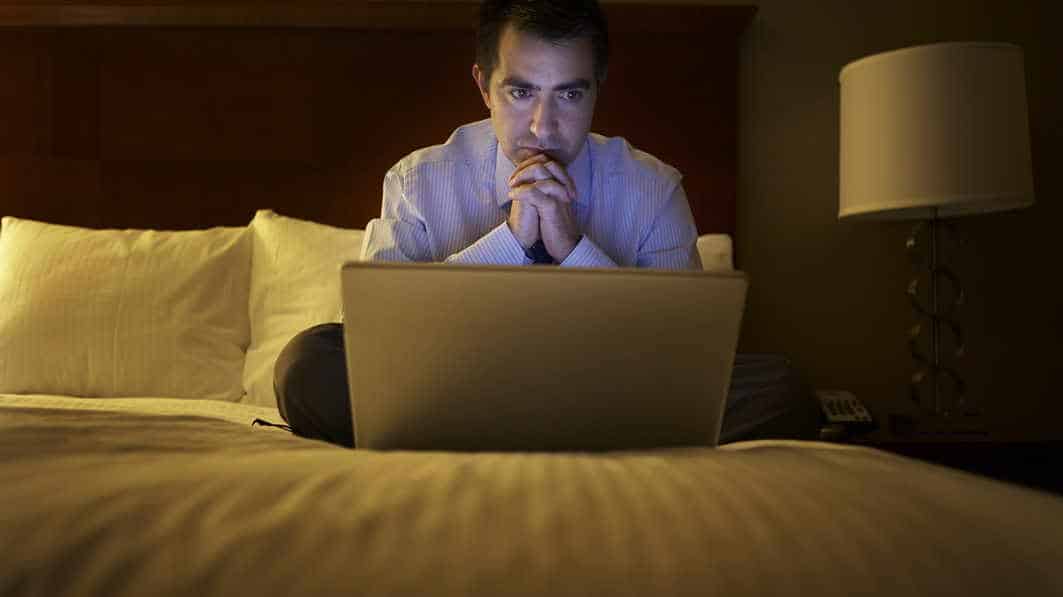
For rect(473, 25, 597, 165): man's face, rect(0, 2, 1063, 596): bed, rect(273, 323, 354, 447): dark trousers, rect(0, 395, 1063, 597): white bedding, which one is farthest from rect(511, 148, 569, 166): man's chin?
rect(0, 395, 1063, 597): white bedding

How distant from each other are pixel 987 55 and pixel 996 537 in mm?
2063

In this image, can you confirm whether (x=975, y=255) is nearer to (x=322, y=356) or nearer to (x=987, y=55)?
(x=987, y=55)

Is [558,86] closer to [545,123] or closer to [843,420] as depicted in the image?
[545,123]

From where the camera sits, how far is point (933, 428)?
216 centimetres

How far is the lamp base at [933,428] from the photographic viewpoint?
6.91 feet

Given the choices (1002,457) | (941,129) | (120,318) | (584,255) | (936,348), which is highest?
(941,129)

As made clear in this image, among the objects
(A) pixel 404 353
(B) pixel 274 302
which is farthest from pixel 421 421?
(B) pixel 274 302

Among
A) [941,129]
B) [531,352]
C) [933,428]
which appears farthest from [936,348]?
[531,352]

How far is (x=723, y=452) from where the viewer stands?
709 millimetres

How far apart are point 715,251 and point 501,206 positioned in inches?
30.2

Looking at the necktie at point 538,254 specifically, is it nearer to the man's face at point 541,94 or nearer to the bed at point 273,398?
the man's face at point 541,94

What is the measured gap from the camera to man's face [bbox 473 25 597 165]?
1.51 meters

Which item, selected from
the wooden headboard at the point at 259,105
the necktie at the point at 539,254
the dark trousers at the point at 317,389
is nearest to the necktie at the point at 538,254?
the necktie at the point at 539,254

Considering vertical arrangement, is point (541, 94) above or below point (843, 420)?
above
